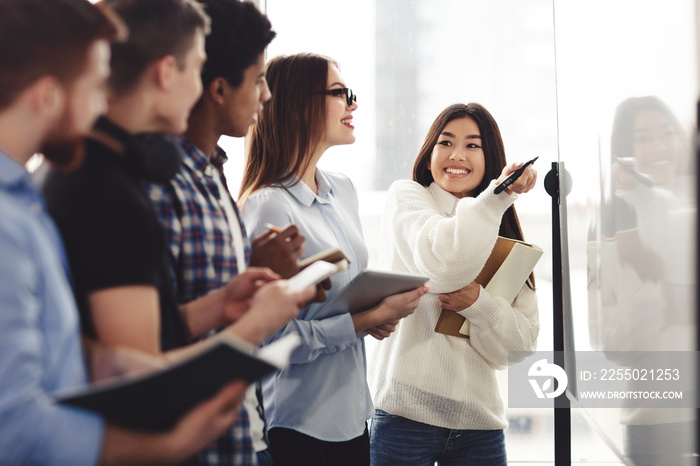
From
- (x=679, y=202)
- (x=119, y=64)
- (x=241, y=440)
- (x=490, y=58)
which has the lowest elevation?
(x=241, y=440)

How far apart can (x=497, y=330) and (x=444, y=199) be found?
1.44ft

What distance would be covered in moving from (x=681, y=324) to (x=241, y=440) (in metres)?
0.70

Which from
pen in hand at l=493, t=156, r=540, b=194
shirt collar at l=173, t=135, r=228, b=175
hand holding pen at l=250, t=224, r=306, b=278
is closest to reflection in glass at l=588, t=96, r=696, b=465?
pen in hand at l=493, t=156, r=540, b=194

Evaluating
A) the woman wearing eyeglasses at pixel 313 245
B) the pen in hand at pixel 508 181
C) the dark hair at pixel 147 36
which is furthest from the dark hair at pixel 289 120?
the dark hair at pixel 147 36

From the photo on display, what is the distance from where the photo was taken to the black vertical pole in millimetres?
1931

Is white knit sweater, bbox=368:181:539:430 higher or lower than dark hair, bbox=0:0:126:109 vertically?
lower

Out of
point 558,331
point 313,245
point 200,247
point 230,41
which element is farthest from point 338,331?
point 558,331

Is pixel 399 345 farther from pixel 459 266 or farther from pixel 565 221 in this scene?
pixel 565 221

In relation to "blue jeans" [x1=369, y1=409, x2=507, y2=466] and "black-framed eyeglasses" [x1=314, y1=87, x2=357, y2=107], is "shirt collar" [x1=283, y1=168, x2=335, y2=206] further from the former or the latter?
"blue jeans" [x1=369, y1=409, x2=507, y2=466]

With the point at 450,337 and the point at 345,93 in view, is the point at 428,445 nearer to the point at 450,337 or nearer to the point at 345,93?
the point at 450,337

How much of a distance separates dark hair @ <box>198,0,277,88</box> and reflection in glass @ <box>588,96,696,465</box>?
2.36 feet

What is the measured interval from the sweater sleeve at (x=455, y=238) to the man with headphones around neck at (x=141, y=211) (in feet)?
2.57

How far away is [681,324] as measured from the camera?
0.95 meters

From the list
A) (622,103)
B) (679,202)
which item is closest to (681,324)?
(679,202)
